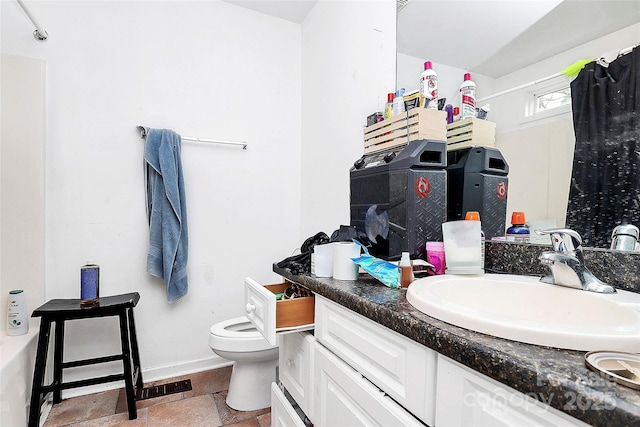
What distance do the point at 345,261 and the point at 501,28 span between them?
3.22 ft

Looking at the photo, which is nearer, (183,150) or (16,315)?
(16,315)

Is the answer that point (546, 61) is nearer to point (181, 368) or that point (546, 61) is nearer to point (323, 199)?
point (323, 199)

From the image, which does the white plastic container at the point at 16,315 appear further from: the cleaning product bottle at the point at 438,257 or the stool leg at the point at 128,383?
the cleaning product bottle at the point at 438,257

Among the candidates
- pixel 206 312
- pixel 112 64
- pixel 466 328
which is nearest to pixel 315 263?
pixel 466 328

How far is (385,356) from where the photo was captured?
26.9 inches

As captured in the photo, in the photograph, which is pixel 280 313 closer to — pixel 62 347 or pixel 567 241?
pixel 567 241

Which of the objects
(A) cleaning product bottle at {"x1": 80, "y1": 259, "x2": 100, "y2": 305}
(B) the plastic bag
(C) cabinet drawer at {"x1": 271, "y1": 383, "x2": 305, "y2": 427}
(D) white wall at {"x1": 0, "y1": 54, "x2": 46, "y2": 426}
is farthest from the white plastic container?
(B) the plastic bag

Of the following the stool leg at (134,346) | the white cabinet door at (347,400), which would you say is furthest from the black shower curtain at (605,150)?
the stool leg at (134,346)

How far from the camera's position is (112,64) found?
182cm

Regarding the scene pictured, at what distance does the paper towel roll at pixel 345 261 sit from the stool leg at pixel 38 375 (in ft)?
4.49

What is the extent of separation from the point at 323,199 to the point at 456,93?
98 cm

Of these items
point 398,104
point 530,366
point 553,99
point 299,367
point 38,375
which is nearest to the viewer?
point 530,366

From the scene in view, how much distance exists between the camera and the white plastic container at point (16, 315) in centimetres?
153

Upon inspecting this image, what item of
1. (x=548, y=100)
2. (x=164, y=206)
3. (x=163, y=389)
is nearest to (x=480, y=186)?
(x=548, y=100)
